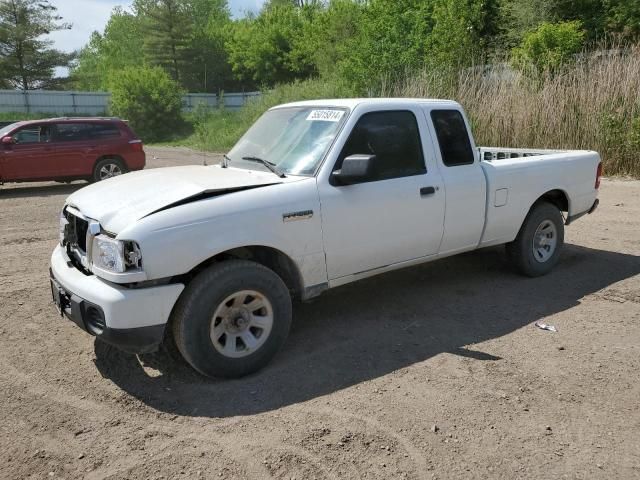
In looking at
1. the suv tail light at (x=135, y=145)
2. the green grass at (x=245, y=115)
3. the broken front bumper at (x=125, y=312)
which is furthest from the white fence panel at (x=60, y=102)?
the broken front bumper at (x=125, y=312)

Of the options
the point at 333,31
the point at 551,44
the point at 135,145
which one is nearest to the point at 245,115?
the point at 333,31

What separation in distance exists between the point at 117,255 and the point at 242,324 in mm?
970

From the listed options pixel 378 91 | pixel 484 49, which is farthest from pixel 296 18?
pixel 378 91

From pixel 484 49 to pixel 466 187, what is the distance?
20063mm

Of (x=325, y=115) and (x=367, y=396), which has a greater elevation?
(x=325, y=115)

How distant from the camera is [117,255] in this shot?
3.56 metres

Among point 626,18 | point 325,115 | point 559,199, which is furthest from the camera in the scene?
point 626,18

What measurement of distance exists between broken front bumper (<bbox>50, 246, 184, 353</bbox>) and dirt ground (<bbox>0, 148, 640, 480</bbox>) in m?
0.46

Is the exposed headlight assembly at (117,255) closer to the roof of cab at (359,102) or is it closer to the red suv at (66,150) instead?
the roof of cab at (359,102)

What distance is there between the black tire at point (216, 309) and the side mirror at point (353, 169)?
893 mm

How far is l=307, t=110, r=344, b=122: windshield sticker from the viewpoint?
464 centimetres

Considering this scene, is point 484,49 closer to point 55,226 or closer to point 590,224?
point 590,224

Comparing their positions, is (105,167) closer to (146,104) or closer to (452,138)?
(452,138)

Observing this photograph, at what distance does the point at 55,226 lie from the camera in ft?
30.5
